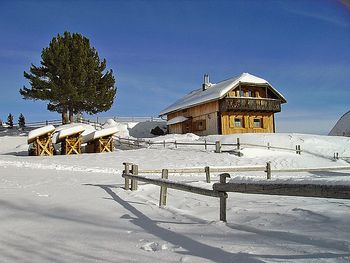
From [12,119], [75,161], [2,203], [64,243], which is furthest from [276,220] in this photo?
[12,119]

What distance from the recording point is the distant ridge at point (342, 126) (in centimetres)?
6156

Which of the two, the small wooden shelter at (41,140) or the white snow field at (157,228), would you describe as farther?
the small wooden shelter at (41,140)

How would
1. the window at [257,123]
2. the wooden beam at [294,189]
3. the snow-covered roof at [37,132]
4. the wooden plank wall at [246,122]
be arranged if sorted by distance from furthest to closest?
the window at [257,123] → the wooden plank wall at [246,122] → the snow-covered roof at [37,132] → the wooden beam at [294,189]

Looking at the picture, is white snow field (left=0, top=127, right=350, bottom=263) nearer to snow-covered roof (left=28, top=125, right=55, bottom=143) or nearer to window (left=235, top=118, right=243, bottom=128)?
snow-covered roof (left=28, top=125, right=55, bottom=143)

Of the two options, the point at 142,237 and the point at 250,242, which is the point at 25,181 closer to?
the point at 142,237

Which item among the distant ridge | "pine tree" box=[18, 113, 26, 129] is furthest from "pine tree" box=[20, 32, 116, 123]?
the distant ridge

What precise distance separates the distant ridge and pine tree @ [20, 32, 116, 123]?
136 ft

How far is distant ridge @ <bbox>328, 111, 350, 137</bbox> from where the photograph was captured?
202 ft

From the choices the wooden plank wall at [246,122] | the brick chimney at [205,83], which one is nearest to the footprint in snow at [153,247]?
the wooden plank wall at [246,122]

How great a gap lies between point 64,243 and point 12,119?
58.7 meters

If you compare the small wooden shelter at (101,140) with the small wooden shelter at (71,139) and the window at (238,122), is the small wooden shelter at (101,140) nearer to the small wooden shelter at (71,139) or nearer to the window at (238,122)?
the small wooden shelter at (71,139)

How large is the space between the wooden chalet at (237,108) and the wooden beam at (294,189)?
106ft

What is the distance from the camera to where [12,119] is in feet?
189

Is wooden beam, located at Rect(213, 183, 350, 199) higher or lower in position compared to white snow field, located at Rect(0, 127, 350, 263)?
higher
